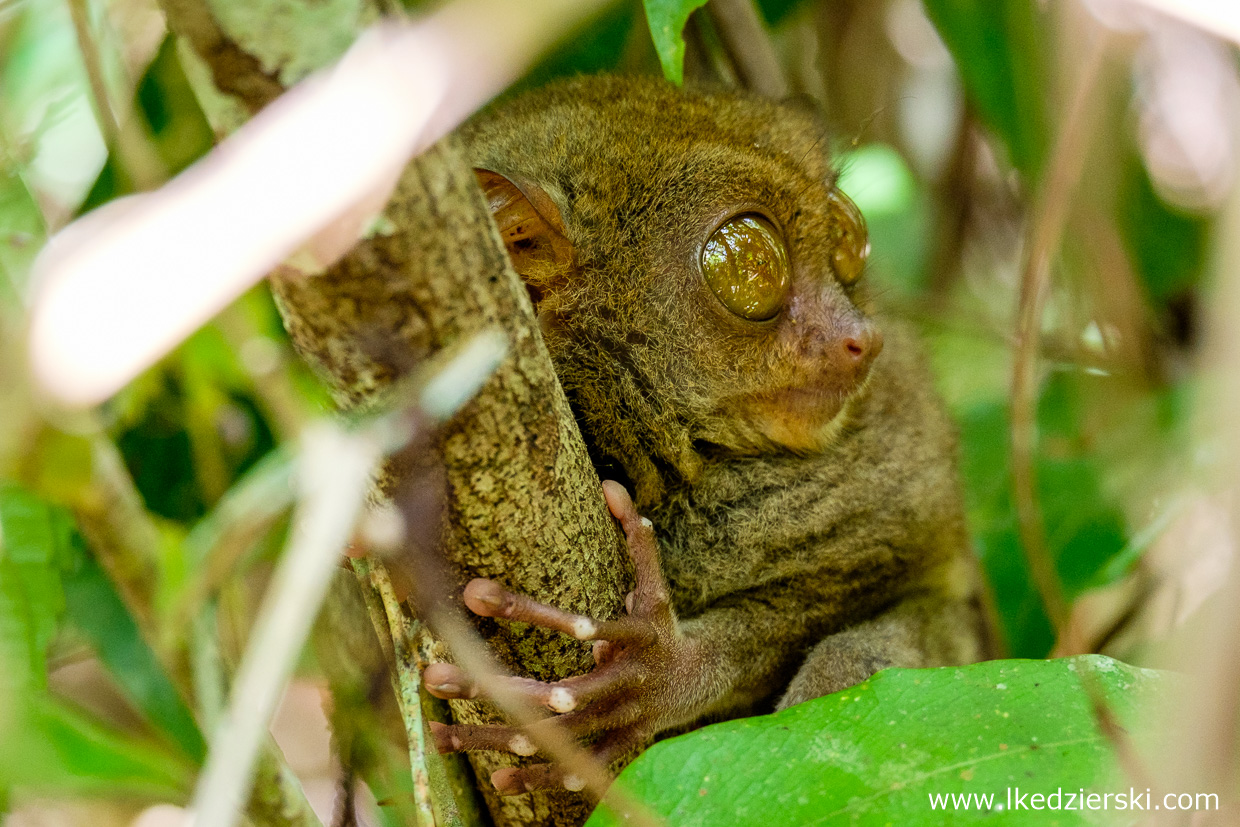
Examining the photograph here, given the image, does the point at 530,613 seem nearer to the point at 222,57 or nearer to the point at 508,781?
the point at 508,781

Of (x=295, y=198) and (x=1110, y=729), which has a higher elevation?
(x=295, y=198)

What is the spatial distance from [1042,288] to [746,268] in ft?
2.66

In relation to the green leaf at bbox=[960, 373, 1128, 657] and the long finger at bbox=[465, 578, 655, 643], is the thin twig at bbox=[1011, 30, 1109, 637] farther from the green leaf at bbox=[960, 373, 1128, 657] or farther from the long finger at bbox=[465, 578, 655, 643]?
the long finger at bbox=[465, 578, 655, 643]

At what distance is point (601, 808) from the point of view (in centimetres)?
157

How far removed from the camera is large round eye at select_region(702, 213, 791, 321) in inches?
96.1

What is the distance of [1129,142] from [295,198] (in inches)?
144

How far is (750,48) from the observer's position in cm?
347

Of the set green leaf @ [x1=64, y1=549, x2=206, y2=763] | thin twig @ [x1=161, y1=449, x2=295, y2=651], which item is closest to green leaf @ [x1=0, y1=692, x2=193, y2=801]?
thin twig @ [x1=161, y1=449, x2=295, y2=651]

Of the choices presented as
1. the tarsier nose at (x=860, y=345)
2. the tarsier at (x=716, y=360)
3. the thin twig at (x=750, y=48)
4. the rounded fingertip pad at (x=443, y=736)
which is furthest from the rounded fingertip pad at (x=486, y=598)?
the thin twig at (x=750, y=48)

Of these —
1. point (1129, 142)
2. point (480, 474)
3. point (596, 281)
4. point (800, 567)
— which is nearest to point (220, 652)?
point (480, 474)

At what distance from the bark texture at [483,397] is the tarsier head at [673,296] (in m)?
0.57

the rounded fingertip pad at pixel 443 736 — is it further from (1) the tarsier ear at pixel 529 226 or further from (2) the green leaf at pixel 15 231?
(2) the green leaf at pixel 15 231

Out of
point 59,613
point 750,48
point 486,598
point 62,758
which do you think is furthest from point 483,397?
point 750,48

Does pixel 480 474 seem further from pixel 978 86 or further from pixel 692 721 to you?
pixel 978 86
